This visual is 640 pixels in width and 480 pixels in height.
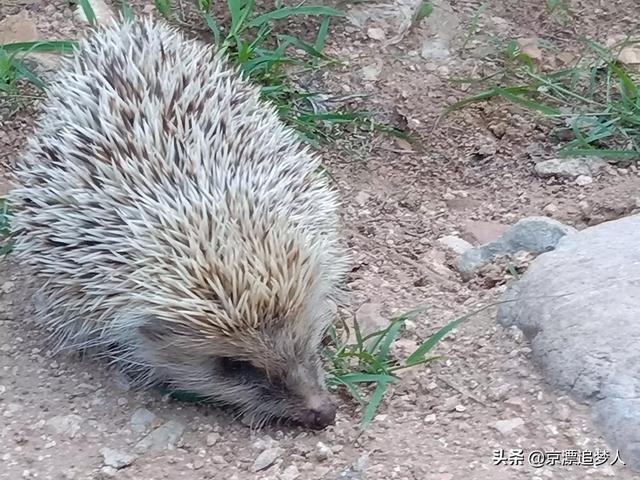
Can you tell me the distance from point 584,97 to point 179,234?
82.8 inches

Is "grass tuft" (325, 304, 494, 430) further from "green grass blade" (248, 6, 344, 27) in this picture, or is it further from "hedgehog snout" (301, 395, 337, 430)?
"green grass blade" (248, 6, 344, 27)

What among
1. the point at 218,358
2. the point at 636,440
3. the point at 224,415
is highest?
the point at 636,440

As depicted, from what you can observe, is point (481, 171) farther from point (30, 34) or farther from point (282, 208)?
point (30, 34)

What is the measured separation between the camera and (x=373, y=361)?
2977 millimetres

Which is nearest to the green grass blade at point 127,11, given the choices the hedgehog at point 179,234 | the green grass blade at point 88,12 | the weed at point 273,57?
the weed at point 273,57

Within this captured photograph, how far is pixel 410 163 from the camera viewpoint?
13.6ft

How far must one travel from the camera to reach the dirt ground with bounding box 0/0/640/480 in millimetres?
2703

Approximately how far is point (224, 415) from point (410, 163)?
1.52m

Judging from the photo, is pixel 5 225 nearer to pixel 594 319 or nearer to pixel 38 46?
pixel 38 46

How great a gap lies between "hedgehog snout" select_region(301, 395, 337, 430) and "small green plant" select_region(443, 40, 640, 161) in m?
1.70

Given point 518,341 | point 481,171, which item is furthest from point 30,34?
point 518,341

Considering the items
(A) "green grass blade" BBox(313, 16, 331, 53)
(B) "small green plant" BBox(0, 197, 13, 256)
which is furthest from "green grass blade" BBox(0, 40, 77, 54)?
(A) "green grass blade" BBox(313, 16, 331, 53)

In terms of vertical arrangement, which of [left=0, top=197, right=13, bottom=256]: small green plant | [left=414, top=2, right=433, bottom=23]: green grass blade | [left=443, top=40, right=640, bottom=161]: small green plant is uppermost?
[left=414, top=2, right=433, bottom=23]: green grass blade

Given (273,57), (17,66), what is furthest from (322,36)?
(17,66)
